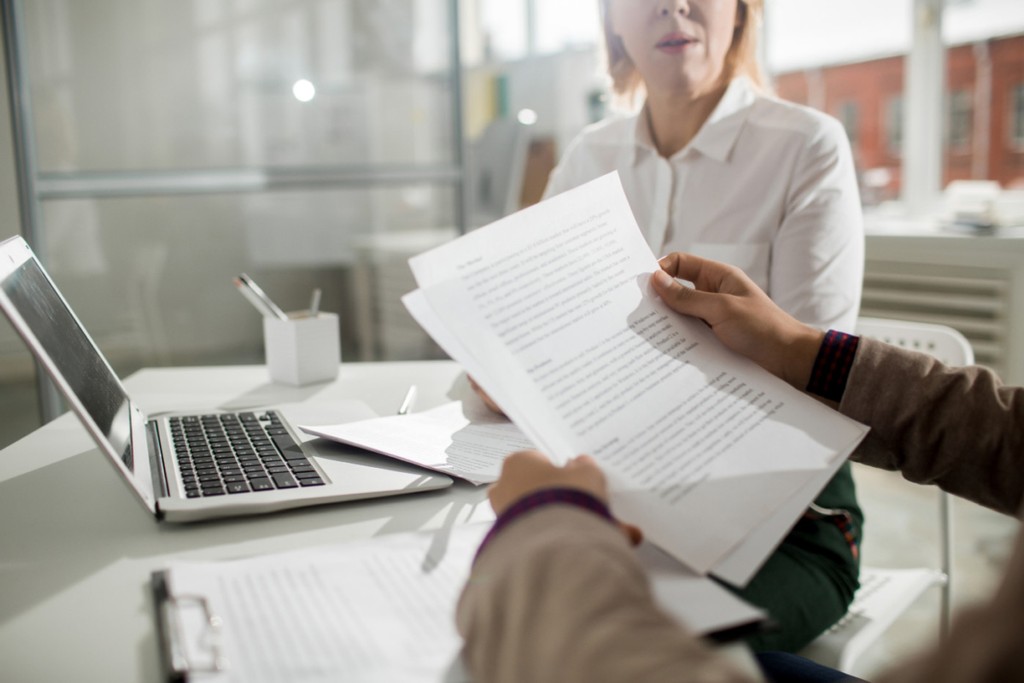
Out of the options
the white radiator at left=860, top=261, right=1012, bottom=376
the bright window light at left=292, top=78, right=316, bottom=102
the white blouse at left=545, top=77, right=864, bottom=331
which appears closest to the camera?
the white blouse at left=545, top=77, right=864, bottom=331

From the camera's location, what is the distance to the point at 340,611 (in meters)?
0.55

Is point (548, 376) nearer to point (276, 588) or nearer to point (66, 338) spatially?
point (276, 588)

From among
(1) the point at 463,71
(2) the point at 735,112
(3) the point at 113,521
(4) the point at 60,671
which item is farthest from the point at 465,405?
(1) the point at 463,71

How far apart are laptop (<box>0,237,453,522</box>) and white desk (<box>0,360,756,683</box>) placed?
Answer: 0.06ft

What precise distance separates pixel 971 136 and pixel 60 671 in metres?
3.66

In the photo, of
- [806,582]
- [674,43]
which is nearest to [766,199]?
[674,43]

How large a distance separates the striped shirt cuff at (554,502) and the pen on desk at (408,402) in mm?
585

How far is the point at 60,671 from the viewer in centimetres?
54

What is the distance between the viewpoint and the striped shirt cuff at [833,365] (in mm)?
812

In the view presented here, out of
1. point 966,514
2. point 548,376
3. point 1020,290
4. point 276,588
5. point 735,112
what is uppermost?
point 735,112

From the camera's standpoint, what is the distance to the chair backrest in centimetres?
137

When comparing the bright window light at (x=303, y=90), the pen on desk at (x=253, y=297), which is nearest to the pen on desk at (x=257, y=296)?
the pen on desk at (x=253, y=297)

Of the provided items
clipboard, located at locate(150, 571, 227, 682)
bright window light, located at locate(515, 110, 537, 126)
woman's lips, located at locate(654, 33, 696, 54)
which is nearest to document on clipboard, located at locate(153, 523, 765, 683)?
clipboard, located at locate(150, 571, 227, 682)

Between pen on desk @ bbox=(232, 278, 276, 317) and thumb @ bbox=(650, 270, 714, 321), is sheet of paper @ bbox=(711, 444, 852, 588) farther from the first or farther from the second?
pen on desk @ bbox=(232, 278, 276, 317)
